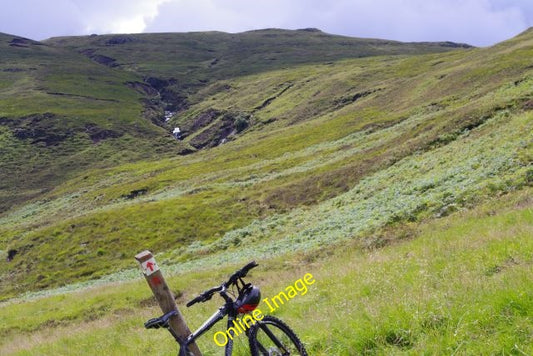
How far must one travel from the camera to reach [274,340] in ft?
24.7

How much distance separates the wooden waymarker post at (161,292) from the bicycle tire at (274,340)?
95 cm

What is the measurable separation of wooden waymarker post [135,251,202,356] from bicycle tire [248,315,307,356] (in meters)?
0.95

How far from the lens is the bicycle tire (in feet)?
23.5

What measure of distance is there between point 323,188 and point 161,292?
40459 millimetres

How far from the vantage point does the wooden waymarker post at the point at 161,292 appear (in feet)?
22.8

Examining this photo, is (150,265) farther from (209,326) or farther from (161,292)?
(209,326)

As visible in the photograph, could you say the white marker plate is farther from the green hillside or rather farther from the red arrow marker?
the green hillside

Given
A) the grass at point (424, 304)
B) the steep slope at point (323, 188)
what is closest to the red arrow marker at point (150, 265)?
the grass at point (424, 304)

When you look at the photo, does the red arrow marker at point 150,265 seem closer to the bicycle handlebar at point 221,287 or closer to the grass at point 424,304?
the bicycle handlebar at point 221,287

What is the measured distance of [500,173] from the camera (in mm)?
23047

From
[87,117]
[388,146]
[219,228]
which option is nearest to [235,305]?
[219,228]

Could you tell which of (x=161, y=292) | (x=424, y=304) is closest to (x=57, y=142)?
(x=161, y=292)

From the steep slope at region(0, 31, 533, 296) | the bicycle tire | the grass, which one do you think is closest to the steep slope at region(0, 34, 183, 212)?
the steep slope at region(0, 31, 533, 296)

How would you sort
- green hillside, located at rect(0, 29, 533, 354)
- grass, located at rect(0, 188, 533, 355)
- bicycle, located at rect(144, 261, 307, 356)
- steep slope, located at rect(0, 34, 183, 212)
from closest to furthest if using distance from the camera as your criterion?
grass, located at rect(0, 188, 533, 355)
bicycle, located at rect(144, 261, 307, 356)
green hillside, located at rect(0, 29, 533, 354)
steep slope, located at rect(0, 34, 183, 212)
